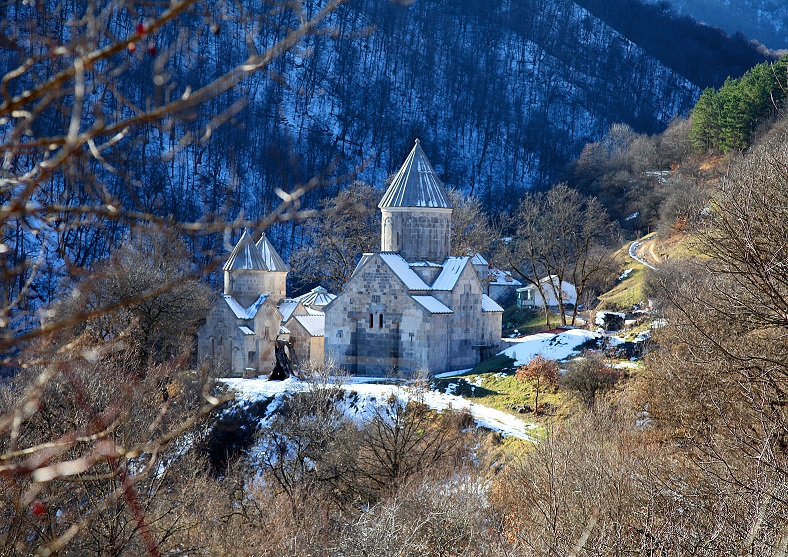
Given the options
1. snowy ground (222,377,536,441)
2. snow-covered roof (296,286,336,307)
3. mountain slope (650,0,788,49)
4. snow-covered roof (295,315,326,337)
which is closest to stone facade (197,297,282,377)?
snow-covered roof (295,315,326,337)

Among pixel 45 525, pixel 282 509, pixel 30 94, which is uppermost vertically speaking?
pixel 30 94

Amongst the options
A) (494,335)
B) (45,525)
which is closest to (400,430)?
(45,525)

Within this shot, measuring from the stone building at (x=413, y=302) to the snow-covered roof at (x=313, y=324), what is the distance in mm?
2146

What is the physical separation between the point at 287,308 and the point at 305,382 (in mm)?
6024

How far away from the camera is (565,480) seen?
11086 mm

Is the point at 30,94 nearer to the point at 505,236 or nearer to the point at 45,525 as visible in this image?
the point at 45,525

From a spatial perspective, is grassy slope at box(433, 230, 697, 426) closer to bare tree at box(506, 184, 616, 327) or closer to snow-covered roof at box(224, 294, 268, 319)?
bare tree at box(506, 184, 616, 327)

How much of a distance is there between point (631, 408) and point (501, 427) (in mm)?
3415

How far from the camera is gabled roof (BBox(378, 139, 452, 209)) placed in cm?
2617

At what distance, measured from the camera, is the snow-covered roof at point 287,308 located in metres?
27.6

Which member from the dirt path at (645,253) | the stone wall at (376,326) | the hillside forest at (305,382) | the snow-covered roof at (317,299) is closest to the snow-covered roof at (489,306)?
the stone wall at (376,326)

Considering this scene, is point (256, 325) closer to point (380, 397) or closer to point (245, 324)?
point (245, 324)

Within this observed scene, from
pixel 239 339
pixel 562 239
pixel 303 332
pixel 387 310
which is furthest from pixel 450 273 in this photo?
pixel 562 239

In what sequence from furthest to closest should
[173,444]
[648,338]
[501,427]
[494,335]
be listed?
[494,335]
[648,338]
[501,427]
[173,444]
